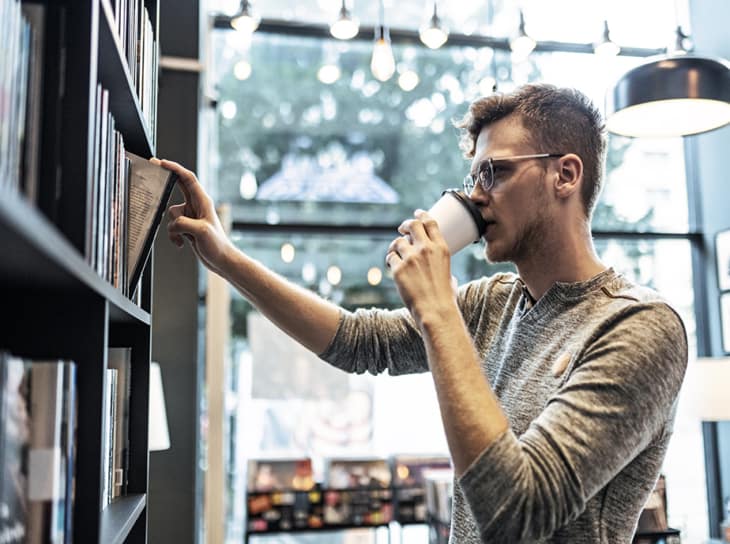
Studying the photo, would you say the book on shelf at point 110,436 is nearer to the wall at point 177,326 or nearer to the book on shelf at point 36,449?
the book on shelf at point 36,449

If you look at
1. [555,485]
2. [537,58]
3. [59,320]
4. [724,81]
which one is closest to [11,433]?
[59,320]

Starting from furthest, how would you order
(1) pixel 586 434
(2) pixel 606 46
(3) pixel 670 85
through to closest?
1. (2) pixel 606 46
2. (3) pixel 670 85
3. (1) pixel 586 434

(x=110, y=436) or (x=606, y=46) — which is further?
(x=606, y=46)

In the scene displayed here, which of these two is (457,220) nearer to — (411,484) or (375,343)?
(375,343)

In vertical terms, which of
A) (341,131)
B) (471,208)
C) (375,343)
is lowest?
(375,343)

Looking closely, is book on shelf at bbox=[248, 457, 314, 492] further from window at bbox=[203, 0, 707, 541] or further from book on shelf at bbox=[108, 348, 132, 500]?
book on shelf at bbox=[108, 348, 132, 500]

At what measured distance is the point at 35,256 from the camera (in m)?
0.63

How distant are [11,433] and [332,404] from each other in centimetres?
393

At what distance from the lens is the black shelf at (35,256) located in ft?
1.73

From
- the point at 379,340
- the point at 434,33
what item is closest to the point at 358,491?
the point at 434,33

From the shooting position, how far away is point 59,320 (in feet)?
2.88

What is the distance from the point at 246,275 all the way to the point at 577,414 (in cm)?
68

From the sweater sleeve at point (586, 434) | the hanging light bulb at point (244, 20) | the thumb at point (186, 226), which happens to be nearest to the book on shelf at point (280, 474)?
the hanging light bulb at point (244, 20)

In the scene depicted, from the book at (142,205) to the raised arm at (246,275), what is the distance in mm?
85
